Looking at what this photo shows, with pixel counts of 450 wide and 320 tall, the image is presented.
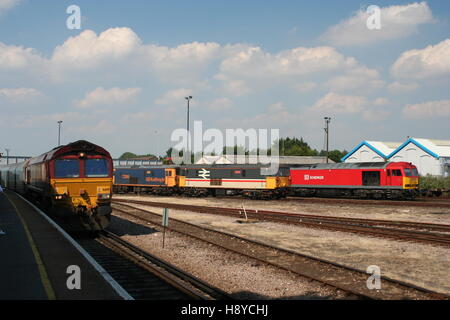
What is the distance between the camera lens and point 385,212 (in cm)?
2745

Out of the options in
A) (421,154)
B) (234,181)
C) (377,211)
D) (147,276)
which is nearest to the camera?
(147,276)

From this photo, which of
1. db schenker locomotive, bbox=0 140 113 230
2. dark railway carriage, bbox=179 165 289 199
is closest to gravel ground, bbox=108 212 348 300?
db schenker locomotive, bbox=0 140 113 230

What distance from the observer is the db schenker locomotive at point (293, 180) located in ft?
116

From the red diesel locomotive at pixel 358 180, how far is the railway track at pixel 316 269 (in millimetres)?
22232

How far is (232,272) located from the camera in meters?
11.8

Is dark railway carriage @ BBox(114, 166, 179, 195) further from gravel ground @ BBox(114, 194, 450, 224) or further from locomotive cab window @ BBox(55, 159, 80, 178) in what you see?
locomotive cab window @ BBox(55, 159, 80, 178)

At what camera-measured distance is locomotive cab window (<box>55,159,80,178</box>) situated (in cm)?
1609

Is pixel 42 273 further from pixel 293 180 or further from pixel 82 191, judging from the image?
pixel 293 180

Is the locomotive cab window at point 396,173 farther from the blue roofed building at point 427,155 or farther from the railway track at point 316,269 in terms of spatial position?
the blue roofed building at point 427,155

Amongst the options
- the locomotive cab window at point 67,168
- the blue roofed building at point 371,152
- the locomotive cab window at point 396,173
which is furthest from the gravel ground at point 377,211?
the blue roofed building at point 371,152

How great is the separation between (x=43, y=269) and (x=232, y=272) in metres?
5.12

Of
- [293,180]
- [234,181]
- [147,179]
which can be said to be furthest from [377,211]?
[147,179]
